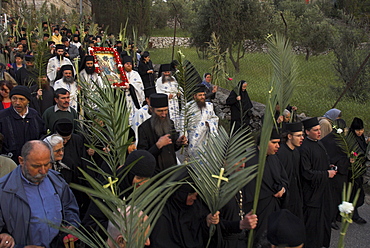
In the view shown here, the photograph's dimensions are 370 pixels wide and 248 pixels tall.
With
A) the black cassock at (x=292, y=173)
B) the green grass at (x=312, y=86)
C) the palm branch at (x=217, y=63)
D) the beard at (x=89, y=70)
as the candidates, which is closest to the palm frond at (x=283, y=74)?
the black cassock at (x=292, y=173)

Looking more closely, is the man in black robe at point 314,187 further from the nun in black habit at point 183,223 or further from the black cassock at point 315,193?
the nun in black habit at point 183,223

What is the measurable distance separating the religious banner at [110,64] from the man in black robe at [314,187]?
14.6 feet

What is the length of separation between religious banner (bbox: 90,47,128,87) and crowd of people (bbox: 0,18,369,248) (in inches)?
5.4

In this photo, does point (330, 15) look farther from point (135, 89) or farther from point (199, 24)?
point (135, 89)

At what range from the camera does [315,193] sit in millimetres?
5906

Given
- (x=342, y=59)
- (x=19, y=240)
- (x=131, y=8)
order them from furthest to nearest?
(x=131, y=8) → (x=342, y=59) → (x=19, y=240)

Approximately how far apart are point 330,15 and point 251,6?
19.0 meters

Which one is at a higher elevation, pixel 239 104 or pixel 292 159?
pixel 292 159

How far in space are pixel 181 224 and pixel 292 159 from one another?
2476mm

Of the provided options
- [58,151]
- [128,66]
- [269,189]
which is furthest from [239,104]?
[58,151]

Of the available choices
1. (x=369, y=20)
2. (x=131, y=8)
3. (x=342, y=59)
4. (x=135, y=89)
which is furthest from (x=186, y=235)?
(x=131, y=8)

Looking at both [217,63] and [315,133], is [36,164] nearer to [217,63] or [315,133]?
[315,133]

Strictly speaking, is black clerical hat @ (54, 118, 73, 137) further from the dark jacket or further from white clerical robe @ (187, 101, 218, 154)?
white clerical robe @ (187, 101, 218, 154)

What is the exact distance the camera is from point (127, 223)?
6.90 ft
